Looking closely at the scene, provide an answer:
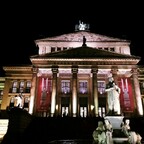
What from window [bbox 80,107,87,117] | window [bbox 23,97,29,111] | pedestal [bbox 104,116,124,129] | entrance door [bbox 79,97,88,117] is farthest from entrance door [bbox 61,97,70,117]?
pedestal [bbox 104,116,124,129]

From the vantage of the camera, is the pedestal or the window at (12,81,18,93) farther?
the window at (12,81,18,93)

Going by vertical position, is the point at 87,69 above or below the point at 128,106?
above

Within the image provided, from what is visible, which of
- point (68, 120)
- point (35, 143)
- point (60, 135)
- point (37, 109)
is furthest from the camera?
point (37, 109)

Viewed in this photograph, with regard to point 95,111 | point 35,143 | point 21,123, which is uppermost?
point 95,111

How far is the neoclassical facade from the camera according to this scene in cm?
3586

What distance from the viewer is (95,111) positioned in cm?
3409

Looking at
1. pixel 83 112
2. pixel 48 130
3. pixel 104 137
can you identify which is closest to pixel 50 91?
pixel 83 112

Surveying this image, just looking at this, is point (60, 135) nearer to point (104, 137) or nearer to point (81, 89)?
point (104, 137)

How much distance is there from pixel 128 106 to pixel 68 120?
14835 mm

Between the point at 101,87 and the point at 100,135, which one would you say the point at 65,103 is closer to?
the point at 101,87

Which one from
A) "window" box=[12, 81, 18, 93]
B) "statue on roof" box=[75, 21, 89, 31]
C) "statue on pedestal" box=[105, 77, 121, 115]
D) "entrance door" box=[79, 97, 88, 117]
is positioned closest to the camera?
"statue on pedestal" box=[105, 77, 121, 115]

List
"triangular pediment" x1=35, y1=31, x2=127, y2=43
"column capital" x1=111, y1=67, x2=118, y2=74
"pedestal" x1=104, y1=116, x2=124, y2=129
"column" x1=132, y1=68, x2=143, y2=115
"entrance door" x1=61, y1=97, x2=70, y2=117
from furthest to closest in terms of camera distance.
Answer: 1. "triangular pediment" x1=35, y1=31, x2=127, y2=43
2. "entrance door" x1=61, y1=97, x2=70, y2=117
3. "column capital" x1=111, y1=67, x2=118, y2=74
4. "column" x1=132, y1=68, x2=143, y2=115
5. "pedestal" x1=104, y1=116, x2=124, y2=129

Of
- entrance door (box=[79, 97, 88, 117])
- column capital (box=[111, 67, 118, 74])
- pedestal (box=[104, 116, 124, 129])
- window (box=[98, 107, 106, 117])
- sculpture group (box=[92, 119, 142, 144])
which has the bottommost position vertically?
sculpture group (box=[92, 119, 142, 144])

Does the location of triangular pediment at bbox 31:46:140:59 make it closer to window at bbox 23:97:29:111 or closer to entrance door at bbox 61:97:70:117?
entrance door at bbox 61:97:70:117
